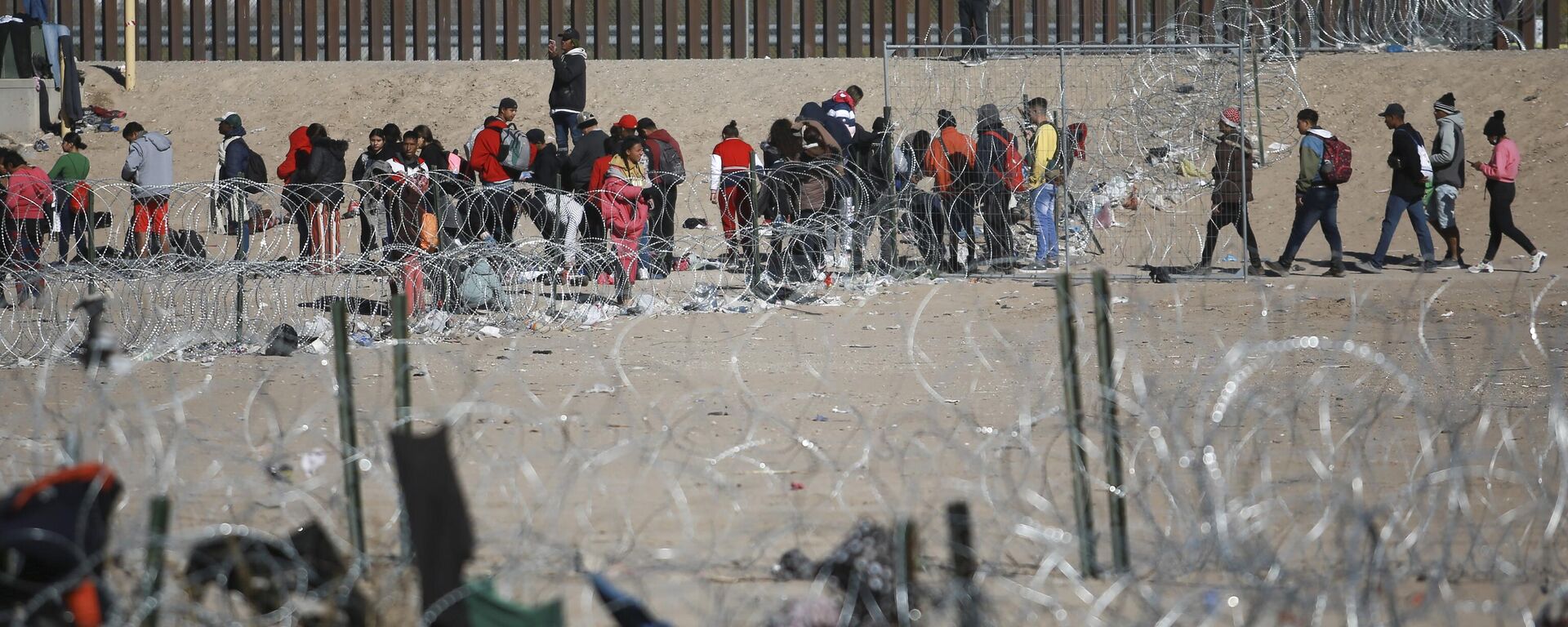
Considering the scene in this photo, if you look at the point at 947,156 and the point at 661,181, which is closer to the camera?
the point at 947,156

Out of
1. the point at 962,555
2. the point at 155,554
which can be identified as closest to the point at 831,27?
the point at 962,555

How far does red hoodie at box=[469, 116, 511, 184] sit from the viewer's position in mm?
12391

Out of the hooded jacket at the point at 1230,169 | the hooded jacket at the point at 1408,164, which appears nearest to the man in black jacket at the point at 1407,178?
the hooded jacket at the point at 1408,164

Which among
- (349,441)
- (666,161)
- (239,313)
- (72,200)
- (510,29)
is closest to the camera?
(349,441)

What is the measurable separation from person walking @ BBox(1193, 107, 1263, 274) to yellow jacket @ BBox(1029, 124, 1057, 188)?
4.10ft

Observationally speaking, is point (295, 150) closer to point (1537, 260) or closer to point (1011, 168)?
point (1011, 168)

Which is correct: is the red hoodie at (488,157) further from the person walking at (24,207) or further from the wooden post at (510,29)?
the wooden post at (510,29)

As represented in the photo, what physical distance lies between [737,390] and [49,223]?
25.2ft

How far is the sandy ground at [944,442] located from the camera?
13.9 feet

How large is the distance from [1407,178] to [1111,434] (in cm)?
906

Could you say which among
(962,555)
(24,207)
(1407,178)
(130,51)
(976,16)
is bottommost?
(962,555)

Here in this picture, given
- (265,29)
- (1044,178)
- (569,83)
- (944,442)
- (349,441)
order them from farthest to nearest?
(265,29), (569,83), (1044,178), (944,442), (349,441)

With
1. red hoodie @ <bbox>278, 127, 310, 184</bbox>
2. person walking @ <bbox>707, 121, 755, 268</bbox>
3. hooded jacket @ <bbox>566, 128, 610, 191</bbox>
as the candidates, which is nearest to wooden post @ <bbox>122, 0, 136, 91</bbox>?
red hoodie @ <bbox>278, 127, 310, 184</bbox>

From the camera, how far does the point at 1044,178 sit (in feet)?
40.5
